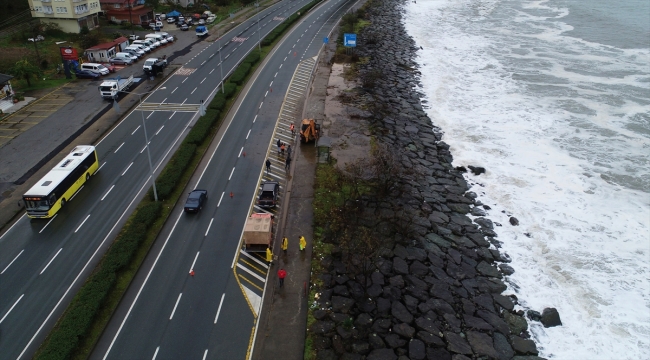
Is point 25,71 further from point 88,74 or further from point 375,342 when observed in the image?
point 375,342

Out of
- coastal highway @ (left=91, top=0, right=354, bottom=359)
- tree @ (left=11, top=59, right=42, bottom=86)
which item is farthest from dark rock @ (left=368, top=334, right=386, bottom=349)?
tree @ (left=11, top=59, right=42, bottom=86)

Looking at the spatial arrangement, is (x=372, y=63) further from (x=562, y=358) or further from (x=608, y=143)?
(x=562, y=358)

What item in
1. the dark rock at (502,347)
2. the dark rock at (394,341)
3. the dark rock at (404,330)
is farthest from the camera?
the dark rock at (404,330)

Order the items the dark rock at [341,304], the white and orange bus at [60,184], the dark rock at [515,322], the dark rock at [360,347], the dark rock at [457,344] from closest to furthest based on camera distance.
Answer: the dark rock at [360,347], the dark rock at [457,344], the dark rock at [341,304], the dark rock at [515,322], the white and orange bus at [60,184]

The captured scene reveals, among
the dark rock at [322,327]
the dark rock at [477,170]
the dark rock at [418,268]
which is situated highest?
the dark rock at [477,170]

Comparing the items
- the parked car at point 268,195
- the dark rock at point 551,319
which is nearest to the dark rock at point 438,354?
the dark rock at point 551,319

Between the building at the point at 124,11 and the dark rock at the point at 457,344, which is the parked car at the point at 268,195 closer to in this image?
the dark rock at the point at 457,344
